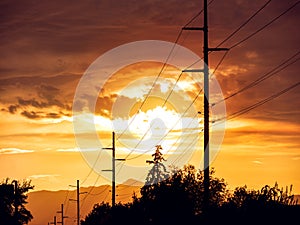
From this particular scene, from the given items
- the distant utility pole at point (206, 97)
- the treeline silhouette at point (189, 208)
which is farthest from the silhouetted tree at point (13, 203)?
the distant utility pole at point (206, 97)

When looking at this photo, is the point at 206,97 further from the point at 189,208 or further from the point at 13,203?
the point at 13,203

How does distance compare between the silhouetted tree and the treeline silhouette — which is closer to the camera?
the treeline silhouette

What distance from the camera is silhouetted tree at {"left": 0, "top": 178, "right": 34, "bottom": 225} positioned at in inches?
4683

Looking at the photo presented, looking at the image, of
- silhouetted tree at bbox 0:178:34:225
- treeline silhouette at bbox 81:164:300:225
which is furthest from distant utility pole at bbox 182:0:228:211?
silhouetted tree at bbox 0:178:34:225

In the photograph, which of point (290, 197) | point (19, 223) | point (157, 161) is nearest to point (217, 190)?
point (157, 161)

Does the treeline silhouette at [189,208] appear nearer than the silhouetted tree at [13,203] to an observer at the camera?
Yes

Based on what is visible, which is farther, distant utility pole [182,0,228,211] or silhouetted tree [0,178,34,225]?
silhouetted tree [0,178,34,225]

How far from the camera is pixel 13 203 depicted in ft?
412

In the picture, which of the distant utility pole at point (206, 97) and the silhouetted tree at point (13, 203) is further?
the silhouetted tree at point (13, 203)

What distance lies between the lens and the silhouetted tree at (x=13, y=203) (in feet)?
390

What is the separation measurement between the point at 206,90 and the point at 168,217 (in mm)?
23920

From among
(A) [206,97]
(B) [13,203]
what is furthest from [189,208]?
(B) [13,203]

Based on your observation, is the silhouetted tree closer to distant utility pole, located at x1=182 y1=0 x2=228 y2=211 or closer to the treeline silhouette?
the treeline silhouette

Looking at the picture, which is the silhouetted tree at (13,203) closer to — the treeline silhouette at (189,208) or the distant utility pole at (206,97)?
the treeline silhouette at (189,208)
